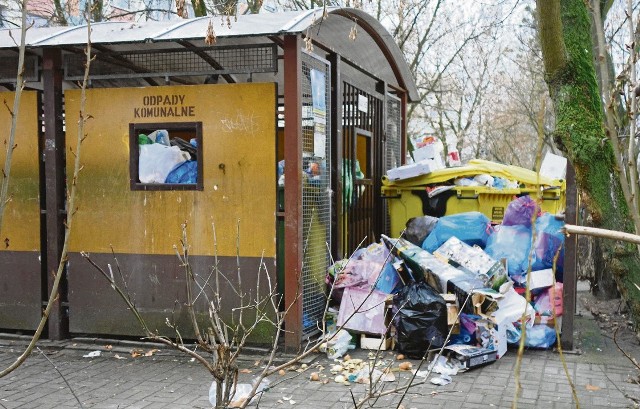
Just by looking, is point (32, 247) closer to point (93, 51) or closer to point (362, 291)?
point (93, 51)

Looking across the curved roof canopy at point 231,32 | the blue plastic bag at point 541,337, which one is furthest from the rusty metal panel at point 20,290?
the blue plastic bag at point 541,337

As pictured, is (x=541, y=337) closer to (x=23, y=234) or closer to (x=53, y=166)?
(x=53, y=166)

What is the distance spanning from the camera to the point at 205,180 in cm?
654

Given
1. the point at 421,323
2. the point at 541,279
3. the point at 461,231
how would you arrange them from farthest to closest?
the point at 461,231
the point at 541,279
the point at 421,323

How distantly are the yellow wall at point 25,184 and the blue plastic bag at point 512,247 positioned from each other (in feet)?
15.7

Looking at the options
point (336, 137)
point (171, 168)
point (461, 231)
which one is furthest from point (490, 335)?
point (171, 168)

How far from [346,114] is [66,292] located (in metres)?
3.64

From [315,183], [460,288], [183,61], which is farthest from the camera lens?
[183,61]

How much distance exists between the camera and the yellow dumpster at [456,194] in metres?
8.67

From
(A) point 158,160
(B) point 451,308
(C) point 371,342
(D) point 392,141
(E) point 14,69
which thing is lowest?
(C) point 371,342

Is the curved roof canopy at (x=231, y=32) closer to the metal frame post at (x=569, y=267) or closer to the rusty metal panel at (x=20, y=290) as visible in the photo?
the rusty metal panel at (x=20, y=290)

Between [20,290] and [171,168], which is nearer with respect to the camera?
[171,168]

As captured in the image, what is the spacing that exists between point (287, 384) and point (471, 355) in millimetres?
1600

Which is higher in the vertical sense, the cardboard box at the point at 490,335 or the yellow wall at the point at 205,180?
the yellow wall at the point at 205,180
